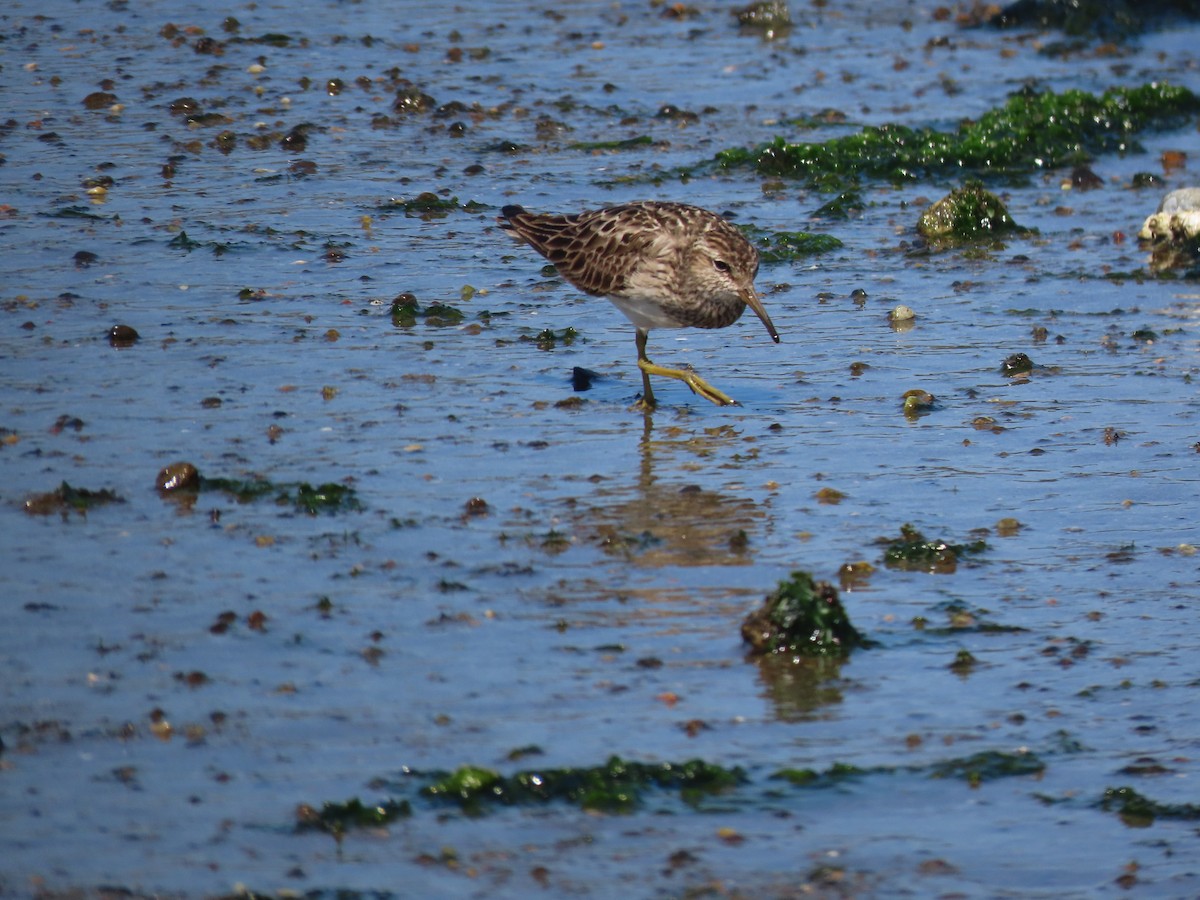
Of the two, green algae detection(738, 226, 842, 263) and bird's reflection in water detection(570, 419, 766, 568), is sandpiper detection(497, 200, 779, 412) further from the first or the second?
green algae detection(738, 226, 842, 263)

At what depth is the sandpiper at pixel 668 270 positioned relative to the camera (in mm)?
8523

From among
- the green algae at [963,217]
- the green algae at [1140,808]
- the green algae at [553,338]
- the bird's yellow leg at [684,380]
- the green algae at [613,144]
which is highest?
the green algae at [613,144]

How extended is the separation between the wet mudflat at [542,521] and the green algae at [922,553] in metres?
0.09

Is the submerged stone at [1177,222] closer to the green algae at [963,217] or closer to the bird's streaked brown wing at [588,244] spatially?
the green algae at [963,217]

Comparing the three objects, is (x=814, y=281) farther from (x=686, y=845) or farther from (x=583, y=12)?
(x=583, y=12)

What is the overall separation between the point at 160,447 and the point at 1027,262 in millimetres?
6035

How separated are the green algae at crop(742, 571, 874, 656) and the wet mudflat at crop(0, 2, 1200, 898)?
2.9 inches

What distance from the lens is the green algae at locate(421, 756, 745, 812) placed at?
4.97 m

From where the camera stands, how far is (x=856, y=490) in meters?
7.54

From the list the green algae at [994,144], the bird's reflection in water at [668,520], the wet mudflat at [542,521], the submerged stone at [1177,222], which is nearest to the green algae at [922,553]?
the wet mudflat at [542,521]

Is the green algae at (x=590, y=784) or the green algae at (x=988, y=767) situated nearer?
the green algae at (x=590, y=784)

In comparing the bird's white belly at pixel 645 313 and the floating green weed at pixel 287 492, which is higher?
the bird's white belly at pixel 645 313

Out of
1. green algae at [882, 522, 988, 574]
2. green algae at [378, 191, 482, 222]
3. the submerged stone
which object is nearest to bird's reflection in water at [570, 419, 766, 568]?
green algae at [882, 522, 988, 574]

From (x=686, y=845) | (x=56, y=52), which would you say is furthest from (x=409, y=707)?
(x=56, y=52)
